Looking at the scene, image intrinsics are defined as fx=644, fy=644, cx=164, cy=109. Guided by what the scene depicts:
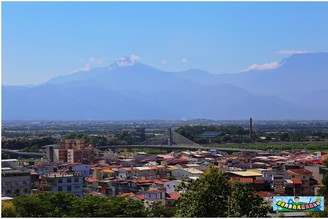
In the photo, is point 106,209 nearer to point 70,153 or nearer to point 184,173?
point 184,173

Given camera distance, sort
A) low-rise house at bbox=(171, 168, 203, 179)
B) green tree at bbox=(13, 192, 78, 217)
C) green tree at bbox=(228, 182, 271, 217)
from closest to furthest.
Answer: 1. green tree at bbox=(228, 182, 271, 217)
2. green tree at bbox=(13, 192, 78, 217)
3. low-rise house at bbox=(171, 168, 203, 179)

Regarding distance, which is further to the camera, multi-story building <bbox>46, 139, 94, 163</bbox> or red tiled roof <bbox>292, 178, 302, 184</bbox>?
multi-story building <bbox>46, 139, 94, 163</bbox>

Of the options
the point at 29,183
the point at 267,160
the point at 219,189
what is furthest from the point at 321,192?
the point at 267,160

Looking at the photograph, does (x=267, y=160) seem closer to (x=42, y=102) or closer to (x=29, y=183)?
(x=29, y=183)

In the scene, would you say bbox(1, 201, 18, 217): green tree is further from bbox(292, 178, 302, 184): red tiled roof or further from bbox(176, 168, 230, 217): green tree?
bbox(292, 178, 302, 184): red tiled roof

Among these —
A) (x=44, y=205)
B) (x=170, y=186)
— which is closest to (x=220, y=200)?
(x=44, y=205)

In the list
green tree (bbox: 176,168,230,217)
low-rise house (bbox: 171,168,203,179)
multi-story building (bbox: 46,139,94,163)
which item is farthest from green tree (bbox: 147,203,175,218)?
multi-story building (bbox: 46,139,94,163)

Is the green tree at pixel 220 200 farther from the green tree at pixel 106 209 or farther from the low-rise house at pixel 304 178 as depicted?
the low-rise house at pixel 304 178
